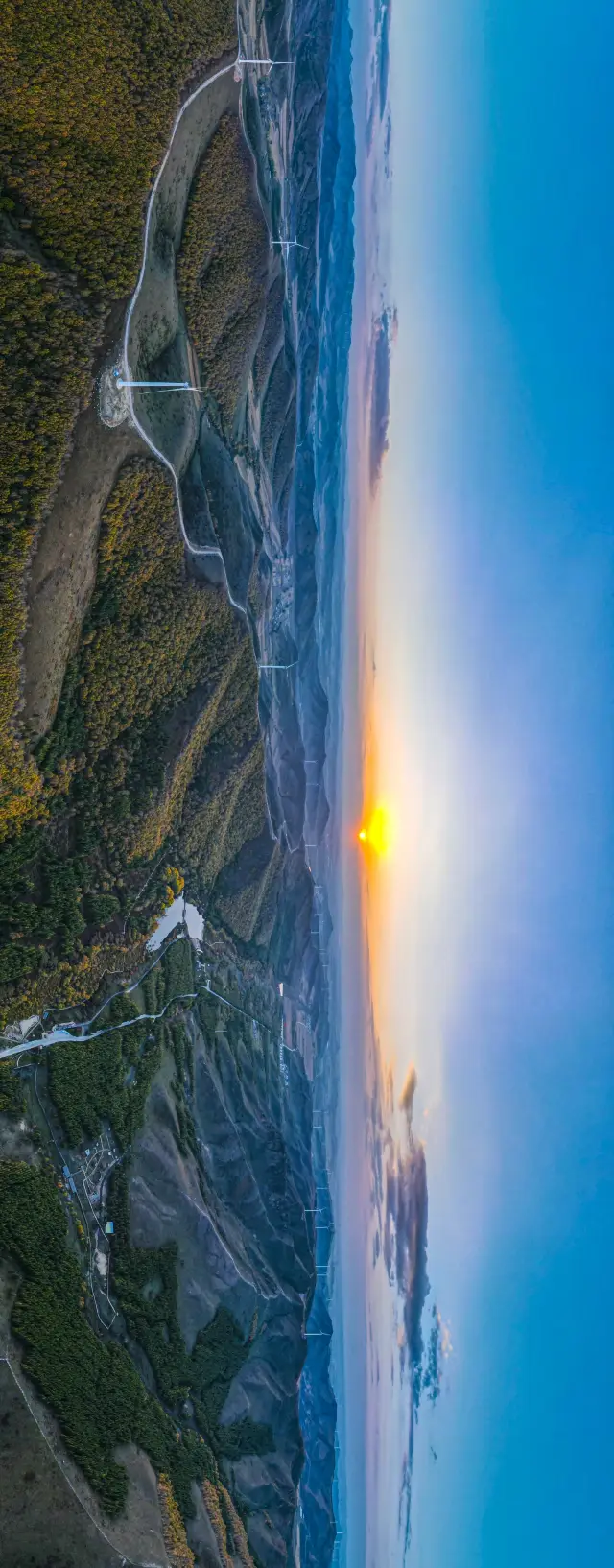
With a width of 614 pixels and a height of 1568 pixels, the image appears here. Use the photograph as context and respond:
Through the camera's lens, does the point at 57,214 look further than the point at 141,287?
No

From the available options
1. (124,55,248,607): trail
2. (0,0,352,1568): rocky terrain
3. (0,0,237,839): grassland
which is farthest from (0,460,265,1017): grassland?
(0,0,237,839): grassland

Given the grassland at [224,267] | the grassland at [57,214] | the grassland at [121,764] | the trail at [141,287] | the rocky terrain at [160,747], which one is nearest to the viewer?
the grassland at [57,214]

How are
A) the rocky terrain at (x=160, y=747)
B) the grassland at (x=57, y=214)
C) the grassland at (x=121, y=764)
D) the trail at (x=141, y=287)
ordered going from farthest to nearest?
the grassland at (x=121, y=764)
the trail at (x=141, y=287)
the rocky terrain at (x=160, y=747)
the grassland at (x=57, y=214)

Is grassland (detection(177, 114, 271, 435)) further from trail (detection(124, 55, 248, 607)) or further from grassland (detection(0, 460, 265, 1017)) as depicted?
grassland (detection(0, 460, 265, 1017))

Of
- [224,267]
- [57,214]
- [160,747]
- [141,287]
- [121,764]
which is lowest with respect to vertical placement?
[121,764]

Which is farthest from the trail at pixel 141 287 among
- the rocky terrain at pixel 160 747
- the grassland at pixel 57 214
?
the grassland at pixel 57 214

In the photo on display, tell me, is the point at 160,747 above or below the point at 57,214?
below

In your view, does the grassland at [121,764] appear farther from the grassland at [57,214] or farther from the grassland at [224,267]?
the grassland at [224,267]

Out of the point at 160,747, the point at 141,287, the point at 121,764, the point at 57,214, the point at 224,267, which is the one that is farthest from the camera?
the point at 160,747

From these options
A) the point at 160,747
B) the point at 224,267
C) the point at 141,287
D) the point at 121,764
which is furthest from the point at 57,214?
the point at 160,747

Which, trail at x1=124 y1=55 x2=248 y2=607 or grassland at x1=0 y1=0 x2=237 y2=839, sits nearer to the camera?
grassland at x1=0 y1=0 x2=237 y2=839

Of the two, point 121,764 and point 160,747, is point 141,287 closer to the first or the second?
point 121,764

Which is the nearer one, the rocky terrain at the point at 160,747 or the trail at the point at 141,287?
the rocky terrain at the point at 160,747
